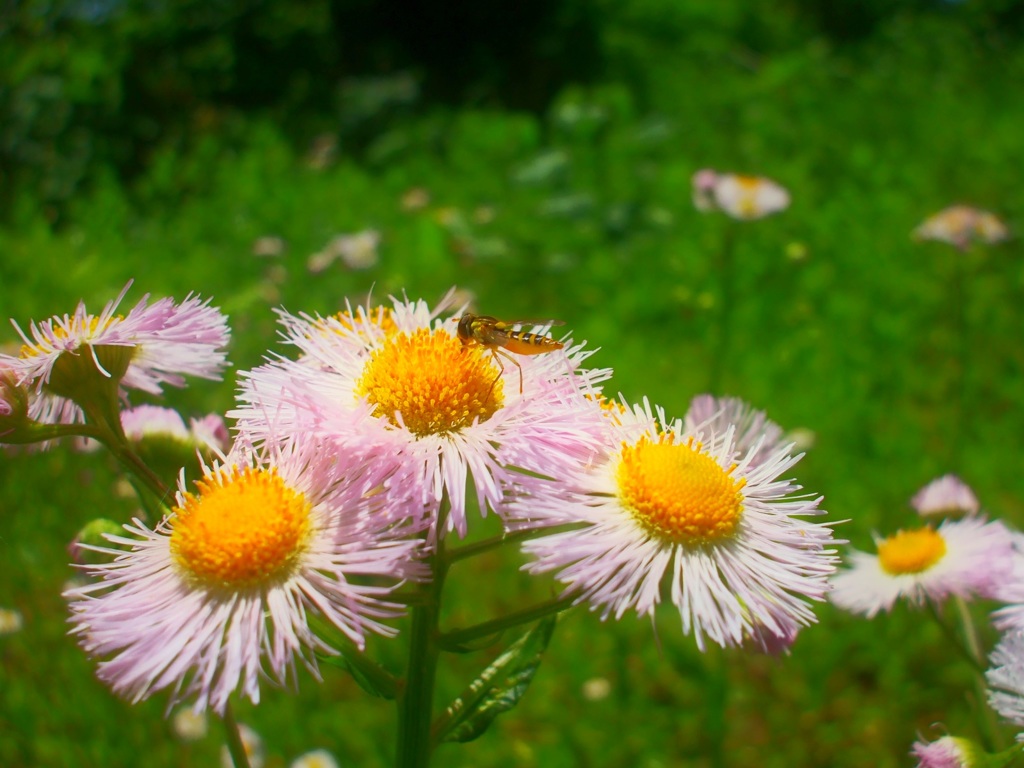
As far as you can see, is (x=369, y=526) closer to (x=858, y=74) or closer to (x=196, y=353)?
(x=196, y=353)

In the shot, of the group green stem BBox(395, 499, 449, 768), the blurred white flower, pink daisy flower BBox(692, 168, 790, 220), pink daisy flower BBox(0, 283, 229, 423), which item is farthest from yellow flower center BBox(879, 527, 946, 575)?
pink daisy flower BBox(692, 168, 790, 220)

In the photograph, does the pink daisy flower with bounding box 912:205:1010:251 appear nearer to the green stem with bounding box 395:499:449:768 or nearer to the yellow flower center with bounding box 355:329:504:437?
the yellow flower center with bounding box 355:329:504:437

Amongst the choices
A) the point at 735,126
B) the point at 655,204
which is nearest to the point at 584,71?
the point at 735,126

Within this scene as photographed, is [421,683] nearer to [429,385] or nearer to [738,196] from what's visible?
[429,385]

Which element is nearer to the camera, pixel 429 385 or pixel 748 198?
pixel 429 385

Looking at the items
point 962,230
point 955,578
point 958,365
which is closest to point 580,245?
point 958,365
